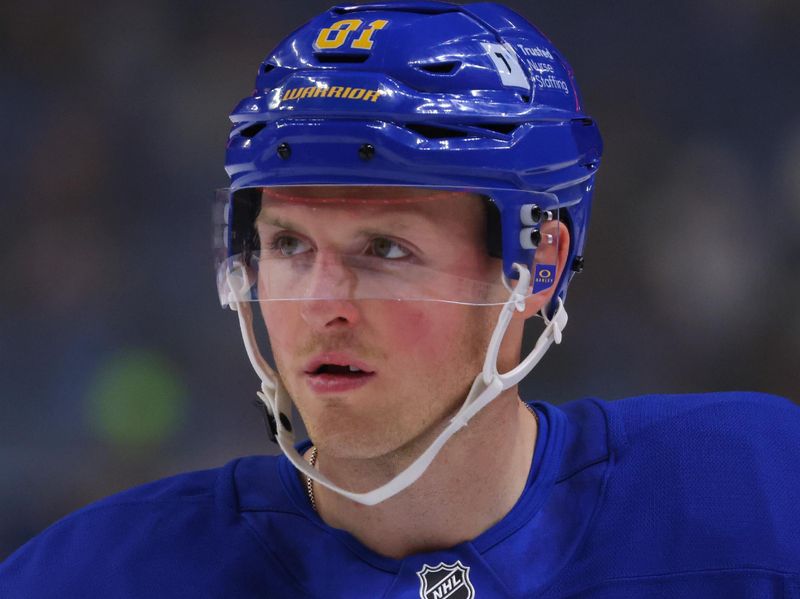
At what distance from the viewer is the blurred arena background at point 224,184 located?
133 inches

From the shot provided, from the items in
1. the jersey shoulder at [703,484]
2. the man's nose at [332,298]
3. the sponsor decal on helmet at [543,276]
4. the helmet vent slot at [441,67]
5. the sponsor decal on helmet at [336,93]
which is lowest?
the jersey shoulder at [703,484]

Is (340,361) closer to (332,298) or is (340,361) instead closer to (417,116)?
(332,298)

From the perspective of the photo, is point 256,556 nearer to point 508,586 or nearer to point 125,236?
point 508,586

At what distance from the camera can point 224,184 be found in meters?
3.45

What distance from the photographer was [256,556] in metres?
2.13

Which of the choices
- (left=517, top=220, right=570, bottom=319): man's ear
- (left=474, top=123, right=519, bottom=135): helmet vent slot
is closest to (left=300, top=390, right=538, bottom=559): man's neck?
(left=517, top=220, right=570, bottom=319): man's ear

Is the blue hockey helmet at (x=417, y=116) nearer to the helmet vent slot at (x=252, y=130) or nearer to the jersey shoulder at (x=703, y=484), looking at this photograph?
the helmet vent slot at (x=252, y=130)

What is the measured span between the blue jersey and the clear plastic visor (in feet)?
1.27

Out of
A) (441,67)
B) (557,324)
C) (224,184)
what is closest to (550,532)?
(557,324)

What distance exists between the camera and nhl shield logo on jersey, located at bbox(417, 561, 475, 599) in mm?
2039

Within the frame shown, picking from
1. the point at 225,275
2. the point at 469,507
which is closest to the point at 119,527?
the point at 225,275

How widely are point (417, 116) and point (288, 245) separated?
0.30m

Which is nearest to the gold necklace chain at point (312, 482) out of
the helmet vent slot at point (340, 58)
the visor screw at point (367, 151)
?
the visor screw at point (367, 151)

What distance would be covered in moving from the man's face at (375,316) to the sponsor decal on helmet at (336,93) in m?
0.14
